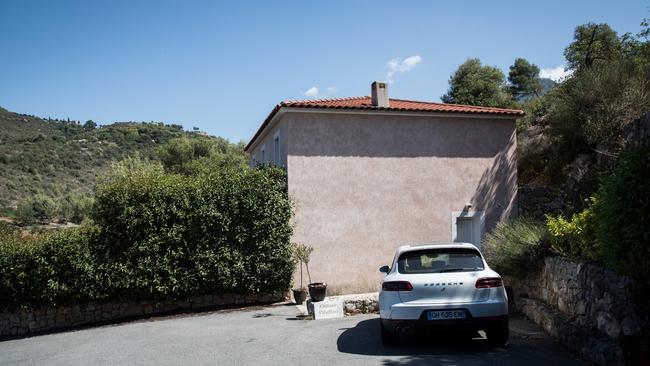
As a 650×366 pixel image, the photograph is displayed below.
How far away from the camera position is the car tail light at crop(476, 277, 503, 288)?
279 inches

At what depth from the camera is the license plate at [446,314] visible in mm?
6980

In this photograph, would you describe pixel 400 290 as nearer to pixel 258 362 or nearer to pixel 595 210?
pixel 258 362

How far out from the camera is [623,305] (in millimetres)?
6191

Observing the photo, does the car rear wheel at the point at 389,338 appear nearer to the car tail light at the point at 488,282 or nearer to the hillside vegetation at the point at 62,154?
the car tail light at the point at 488,282

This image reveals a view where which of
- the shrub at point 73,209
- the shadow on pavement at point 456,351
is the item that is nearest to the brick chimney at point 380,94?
the shadow on pavement at point 456,351

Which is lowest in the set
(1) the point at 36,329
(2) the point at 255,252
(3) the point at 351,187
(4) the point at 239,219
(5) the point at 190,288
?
(1) the point at 36,329

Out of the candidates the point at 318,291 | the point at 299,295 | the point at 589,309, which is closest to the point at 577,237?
the point at 589,309

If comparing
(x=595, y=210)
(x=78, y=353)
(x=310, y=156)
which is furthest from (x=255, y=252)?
(x=595, y=210)

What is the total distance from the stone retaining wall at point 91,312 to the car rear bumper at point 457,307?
310 inches

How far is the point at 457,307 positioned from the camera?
275 inches

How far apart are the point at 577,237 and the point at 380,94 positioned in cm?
866

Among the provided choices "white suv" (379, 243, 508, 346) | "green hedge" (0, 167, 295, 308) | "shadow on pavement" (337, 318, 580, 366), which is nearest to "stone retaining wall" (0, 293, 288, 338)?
"green hedge" (0, 167, 295, 308)

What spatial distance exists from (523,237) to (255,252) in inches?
275

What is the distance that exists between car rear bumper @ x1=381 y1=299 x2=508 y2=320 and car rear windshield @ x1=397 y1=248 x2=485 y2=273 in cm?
54
